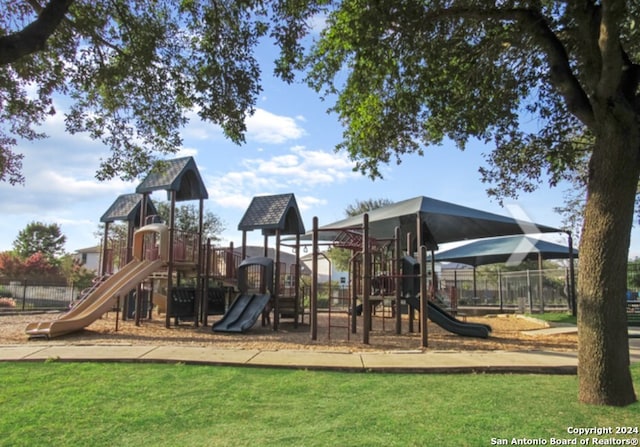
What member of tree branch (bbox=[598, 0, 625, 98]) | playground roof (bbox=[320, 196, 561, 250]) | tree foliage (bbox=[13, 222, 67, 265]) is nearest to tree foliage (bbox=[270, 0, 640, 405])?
tree branch (bbox=[598, 0, 625, 98])

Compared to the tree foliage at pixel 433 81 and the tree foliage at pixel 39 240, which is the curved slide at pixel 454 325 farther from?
the tree foliage at pixel 39 240

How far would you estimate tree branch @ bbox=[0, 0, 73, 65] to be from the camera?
5.32 meters

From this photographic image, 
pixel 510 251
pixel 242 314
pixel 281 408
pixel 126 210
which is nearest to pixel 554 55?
pixel 281 408

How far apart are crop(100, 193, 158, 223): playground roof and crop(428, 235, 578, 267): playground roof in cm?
1675

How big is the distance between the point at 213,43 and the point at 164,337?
6980 mm

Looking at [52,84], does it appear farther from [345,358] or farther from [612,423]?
[612,423]

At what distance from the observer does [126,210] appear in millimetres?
18547

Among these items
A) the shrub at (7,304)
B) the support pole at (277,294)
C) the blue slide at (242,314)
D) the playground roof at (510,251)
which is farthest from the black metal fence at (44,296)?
the playground roof at (510,251)

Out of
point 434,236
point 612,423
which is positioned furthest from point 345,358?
point 434,236

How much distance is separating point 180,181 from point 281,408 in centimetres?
1091

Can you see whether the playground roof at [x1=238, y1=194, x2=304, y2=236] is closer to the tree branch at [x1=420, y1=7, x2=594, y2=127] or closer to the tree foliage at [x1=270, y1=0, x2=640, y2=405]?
the tree foliage at [x1=270, y1=0, x2=640, y2=405]

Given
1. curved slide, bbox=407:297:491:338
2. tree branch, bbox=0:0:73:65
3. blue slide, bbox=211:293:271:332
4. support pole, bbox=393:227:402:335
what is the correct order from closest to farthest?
tree branch, bbox=0:0:73:65 → curved slide, bbox=407:297:491:338 → support pole, bbox=393:227:402:335 → blue slide, bbox=211:293:271:332

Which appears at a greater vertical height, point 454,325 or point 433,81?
point 433,81

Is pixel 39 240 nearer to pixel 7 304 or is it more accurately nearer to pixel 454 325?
pixel 7 304
